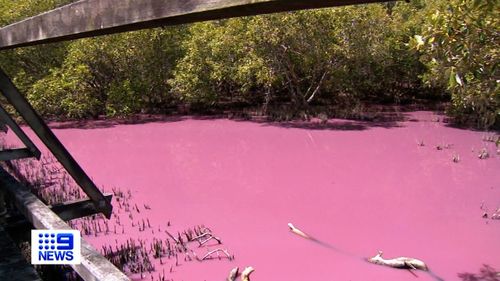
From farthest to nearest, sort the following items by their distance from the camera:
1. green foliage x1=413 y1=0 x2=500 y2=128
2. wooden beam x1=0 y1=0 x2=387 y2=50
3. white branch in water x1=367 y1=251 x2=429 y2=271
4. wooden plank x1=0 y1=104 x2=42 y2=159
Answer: white branch in water x1=367 y1=251 x2=429 y2=271 < wooden plank x1=0 y1=104 x2=42 y2=159 < green foliage x1=413 y1=0 x2=500 y2=128 < wooden beam x1=0 y1=0 x2=387 y2=50

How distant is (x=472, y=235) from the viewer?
5375mm

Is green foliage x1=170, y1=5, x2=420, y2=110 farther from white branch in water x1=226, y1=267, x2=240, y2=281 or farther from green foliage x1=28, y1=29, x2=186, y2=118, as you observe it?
white branch in water x1=226, y1=267, x2=240, y2=281

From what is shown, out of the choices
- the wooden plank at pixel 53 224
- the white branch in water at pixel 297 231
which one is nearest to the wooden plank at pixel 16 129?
the wooden plank at pixel 53 224

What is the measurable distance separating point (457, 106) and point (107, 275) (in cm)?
1095

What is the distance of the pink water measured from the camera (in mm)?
4840

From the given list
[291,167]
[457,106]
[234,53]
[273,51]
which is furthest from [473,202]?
[234,53]

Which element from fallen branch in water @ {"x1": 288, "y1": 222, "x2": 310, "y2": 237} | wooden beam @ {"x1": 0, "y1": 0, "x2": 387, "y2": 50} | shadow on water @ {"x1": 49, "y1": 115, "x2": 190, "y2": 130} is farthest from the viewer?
shadow on water @ {"x1": 49, "y1": 115, "x2": 190, "y2": 130}

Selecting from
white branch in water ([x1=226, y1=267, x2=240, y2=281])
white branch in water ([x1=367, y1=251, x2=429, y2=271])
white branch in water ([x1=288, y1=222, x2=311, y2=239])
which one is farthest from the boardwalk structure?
white branch in water ([x1=367, y1=251, x2=429, y2=271])

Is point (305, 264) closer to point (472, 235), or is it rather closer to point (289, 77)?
point (472, 235)

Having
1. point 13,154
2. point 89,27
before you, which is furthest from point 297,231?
point 89,27

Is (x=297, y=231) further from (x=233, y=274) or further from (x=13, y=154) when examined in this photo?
(x=13, y=154)

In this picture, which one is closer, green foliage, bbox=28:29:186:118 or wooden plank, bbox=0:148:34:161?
wooden plank, bbox=0:148:34:161

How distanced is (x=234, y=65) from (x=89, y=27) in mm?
12011

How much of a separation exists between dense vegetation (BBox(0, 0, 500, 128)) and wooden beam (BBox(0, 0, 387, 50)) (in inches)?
411
